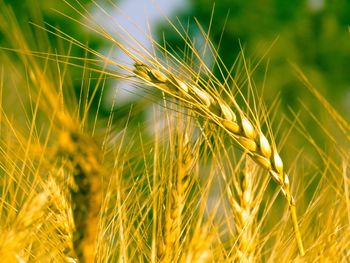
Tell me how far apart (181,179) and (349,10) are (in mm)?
5518

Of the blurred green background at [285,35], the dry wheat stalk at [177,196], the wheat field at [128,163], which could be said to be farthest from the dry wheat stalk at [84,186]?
the blurred green background at [285,35]

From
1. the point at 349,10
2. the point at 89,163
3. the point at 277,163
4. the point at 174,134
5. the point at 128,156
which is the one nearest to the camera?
the point at 89,163

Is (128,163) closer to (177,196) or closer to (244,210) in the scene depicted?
(177,196)

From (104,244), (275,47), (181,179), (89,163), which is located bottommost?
(275,47)

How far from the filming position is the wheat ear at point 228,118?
1.05 m

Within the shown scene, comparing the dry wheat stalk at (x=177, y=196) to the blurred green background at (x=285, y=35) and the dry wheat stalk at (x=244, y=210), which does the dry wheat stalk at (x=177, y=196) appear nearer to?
the dry wheat stalk at (x=244, y=210)

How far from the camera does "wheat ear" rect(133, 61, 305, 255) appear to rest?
3.44ft

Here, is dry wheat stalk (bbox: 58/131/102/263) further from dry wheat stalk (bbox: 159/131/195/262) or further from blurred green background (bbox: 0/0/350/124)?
blurred green background (bbox: 0/0/350/124)

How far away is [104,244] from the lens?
3.85 ft

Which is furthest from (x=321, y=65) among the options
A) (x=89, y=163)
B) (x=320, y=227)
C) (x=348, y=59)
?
(x=89, y=163)

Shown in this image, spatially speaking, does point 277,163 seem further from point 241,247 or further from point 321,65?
point 321,65

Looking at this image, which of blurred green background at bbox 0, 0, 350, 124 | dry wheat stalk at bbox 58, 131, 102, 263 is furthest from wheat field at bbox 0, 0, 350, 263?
blurred green background at bbox 0, 0, 350, 124

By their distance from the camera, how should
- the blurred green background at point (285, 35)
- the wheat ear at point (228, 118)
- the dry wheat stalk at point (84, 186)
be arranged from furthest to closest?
the blurred green background at point (285, 35) → the wheat ear at point (228, 118) → the dry wheat stalk at point (84, 186)

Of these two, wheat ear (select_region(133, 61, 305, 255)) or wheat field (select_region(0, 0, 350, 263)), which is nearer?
wheat field (select_region(0, 0, 350, 263))
